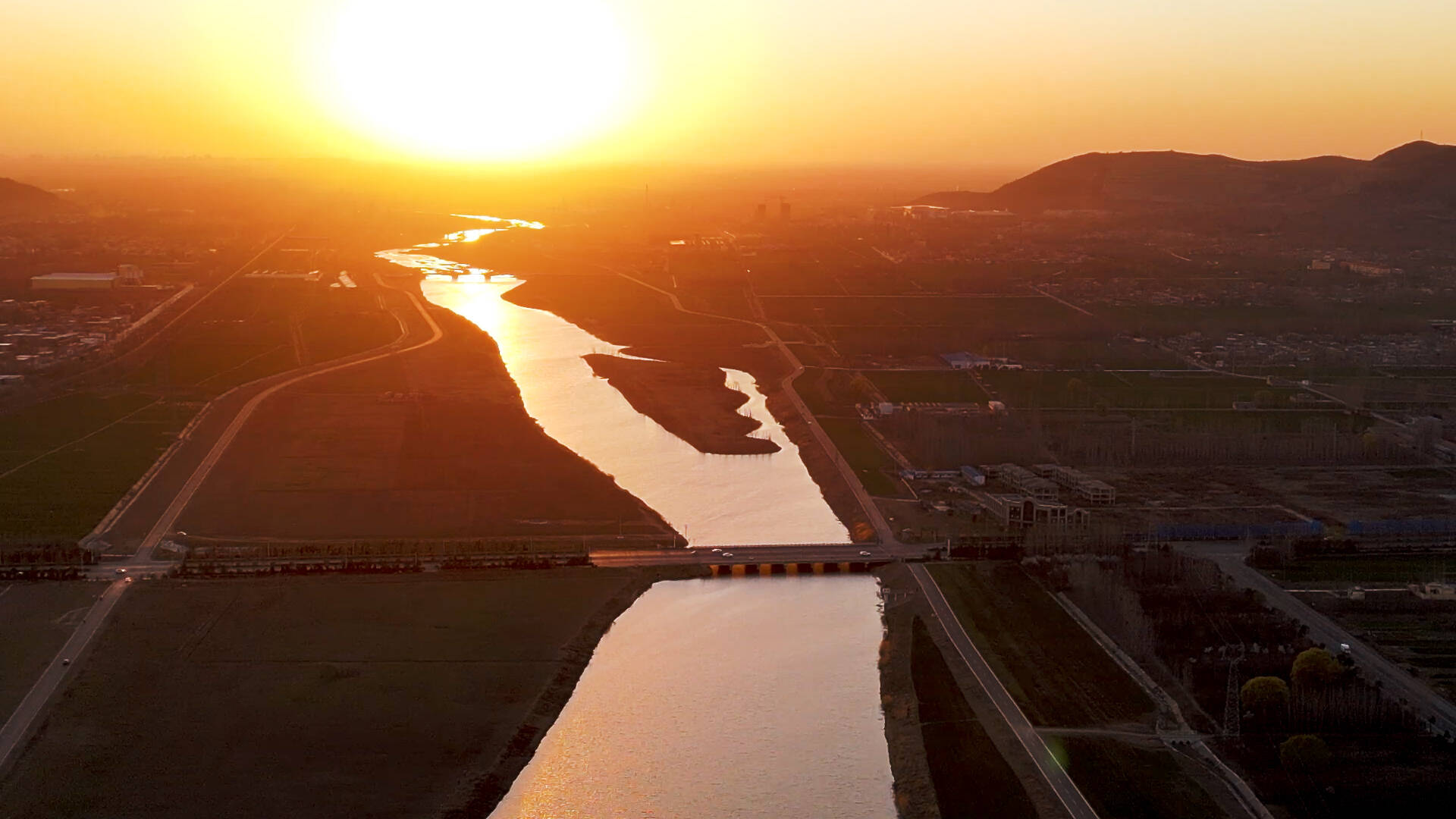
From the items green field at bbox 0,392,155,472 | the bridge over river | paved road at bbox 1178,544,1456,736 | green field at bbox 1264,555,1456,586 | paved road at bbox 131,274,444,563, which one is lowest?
green field at bbox 1264,555,1456,586

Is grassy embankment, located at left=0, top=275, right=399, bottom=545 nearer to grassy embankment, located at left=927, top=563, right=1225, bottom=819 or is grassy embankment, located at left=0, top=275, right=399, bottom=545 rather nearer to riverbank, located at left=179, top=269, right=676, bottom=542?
riverbank, located at left=179, top=269, right=676, bottom=542

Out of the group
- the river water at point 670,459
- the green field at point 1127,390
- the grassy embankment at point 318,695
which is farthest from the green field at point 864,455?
the grassy embankment at point 318,695

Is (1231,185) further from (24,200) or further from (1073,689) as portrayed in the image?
(1073,689)

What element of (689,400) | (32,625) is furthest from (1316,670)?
(689,400)

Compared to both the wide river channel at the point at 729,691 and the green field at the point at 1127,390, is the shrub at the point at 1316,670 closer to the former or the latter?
the wide river channel at the point at 729,691

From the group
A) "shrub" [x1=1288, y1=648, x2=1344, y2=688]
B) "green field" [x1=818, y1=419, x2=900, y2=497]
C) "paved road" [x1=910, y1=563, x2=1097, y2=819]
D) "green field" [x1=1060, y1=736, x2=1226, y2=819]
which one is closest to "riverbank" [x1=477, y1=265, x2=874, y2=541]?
"green field" [x1=818, y1=419, x2=900, y2=497]

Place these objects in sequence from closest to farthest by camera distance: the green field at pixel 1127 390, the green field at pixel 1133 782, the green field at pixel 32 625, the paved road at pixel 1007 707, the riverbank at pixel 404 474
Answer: the green field at pixel 1133 782 → the paved road at pixel 1007 707 → the green field at pixel 32 625 → the riverbank at pixel 404 474 → the green field at pixel 1127 390

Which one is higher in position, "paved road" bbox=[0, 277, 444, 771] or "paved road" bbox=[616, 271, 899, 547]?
"paved road" bbox=[0, 277, 444, 771]
